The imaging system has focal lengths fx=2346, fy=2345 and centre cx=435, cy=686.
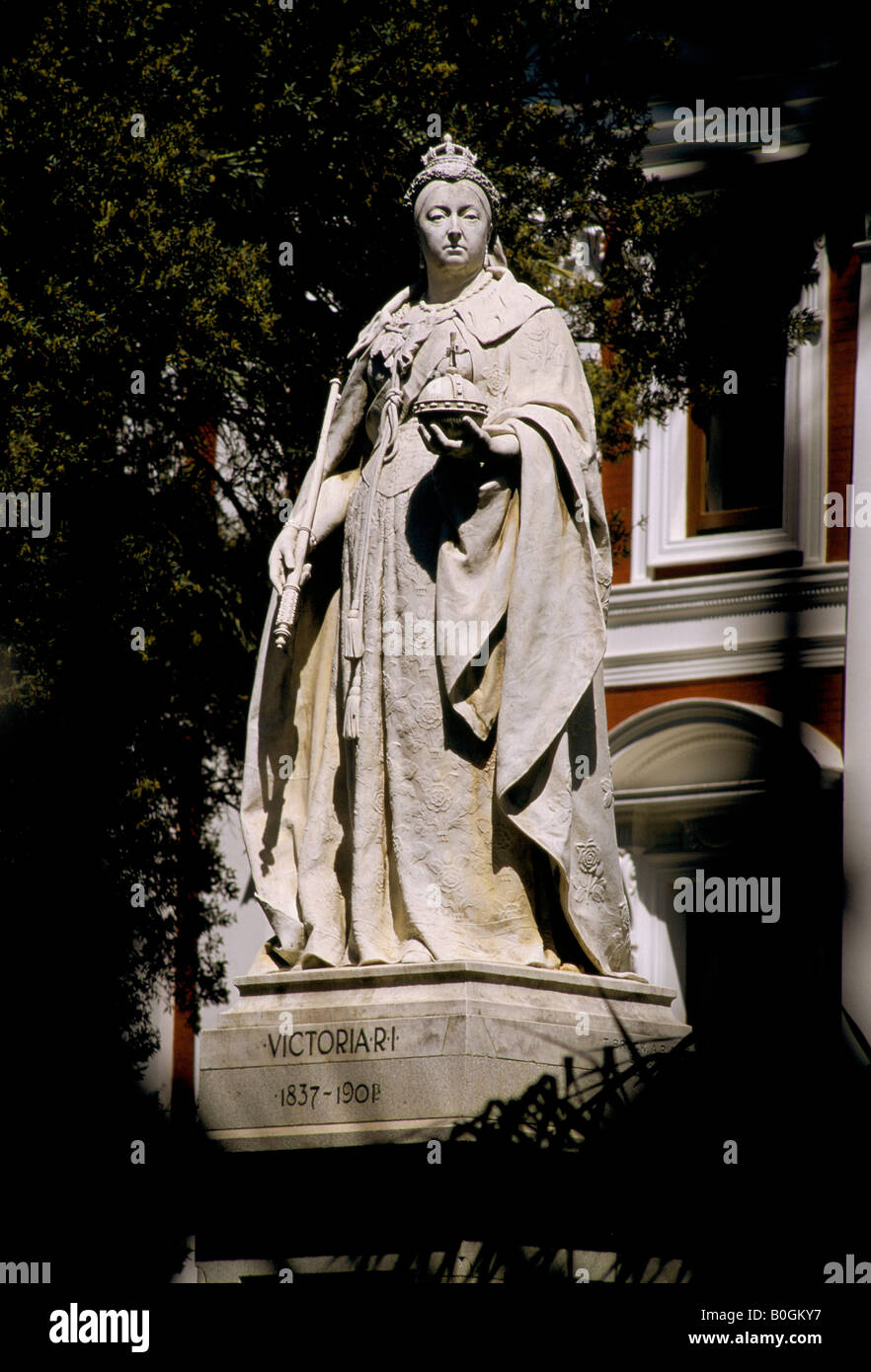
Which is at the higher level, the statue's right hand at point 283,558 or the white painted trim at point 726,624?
the statue's right hand at point 283,558

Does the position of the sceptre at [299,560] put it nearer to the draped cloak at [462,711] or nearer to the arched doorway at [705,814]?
Result: the draped cloak at [462,711]

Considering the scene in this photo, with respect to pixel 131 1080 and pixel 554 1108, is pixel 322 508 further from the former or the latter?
pixel 131 1080

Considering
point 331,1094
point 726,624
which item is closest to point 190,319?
point 331,1094

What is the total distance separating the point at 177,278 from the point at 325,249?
5.78ft


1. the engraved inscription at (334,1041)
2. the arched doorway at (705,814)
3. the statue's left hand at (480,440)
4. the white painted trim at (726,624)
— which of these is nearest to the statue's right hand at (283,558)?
the statue's left hand at (480,440)

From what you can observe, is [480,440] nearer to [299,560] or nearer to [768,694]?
[299,560]

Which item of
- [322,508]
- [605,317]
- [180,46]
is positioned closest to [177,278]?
[180,46]

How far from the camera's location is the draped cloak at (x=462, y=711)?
23.8 feet

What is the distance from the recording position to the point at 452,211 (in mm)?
7980

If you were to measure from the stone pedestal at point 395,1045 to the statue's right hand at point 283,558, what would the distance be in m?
1.37

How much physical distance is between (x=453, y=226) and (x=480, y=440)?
0.99m

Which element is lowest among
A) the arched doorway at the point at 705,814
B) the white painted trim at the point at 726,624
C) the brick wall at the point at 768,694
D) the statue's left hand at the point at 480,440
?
the arched doorway at the point at 705,814

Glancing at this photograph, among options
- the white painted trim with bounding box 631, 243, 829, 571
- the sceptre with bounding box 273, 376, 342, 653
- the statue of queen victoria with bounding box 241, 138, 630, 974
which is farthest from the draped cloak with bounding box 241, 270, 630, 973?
the white painted trim with bounding box 631, 243, 829, 571

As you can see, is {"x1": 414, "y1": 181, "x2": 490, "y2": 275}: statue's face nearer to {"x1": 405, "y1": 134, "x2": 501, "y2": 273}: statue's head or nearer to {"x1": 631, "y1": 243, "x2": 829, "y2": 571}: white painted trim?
{"x1": 405, "y1": 134, "x2": 501, "y2": 273}: statue's head
